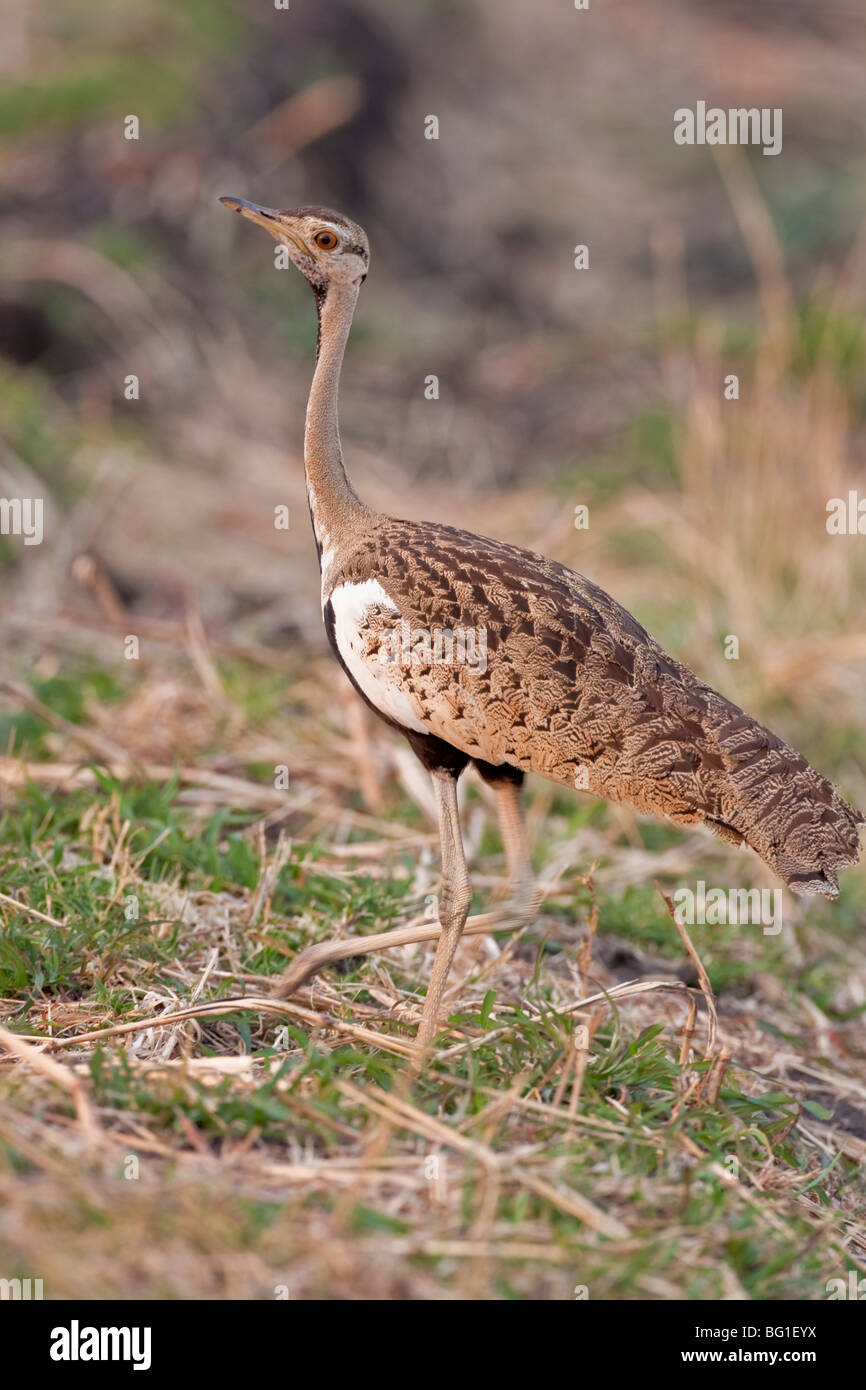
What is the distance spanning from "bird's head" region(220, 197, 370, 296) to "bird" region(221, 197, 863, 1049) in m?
0.77

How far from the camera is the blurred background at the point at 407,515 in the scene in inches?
124

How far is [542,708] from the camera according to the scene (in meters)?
3.62

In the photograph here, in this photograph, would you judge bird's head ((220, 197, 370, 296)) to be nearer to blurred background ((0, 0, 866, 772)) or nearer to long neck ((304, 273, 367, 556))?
long neck ((304, 273, 367, 556))

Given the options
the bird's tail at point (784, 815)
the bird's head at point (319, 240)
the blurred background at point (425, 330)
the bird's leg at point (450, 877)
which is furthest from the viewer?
the blurred background at point (425, 330)

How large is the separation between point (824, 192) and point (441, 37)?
428 cm

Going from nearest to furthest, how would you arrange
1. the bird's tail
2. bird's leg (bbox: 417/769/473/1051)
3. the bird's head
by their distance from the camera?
the bird's tail, bird's leg (bbox: 417/769/473/1051), the bird's head

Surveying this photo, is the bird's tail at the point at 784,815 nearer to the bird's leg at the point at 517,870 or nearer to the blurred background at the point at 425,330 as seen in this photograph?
the bird's leg at the point at 517,870

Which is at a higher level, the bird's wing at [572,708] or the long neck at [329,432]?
the long neck at [329,432]

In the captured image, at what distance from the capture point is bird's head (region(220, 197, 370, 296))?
399cm

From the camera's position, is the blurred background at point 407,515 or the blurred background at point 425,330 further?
the blurred background at point 425,330

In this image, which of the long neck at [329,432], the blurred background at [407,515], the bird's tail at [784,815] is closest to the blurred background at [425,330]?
the blurred background at [407,515]

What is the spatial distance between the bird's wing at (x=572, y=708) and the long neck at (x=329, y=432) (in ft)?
1.12

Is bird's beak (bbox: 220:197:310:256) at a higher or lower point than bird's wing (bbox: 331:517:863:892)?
higher

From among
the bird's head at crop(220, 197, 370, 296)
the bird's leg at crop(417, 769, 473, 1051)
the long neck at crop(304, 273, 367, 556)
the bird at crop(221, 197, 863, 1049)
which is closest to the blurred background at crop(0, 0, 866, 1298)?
the bird's leg at crop(417, 769, 473, 1051)
